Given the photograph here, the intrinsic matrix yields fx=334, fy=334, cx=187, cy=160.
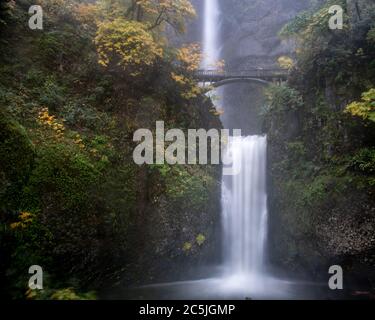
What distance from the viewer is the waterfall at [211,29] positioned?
35.7m

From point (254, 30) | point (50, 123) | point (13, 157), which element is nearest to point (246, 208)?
point (50, 123)

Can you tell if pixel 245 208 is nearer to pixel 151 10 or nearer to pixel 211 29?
pixel 151 10

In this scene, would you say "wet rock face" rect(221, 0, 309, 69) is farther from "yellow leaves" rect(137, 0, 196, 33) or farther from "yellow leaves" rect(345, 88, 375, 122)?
"yellow leaves" rect(345, 88, 375, 122)

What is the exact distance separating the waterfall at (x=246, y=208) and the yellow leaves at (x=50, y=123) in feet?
24.8

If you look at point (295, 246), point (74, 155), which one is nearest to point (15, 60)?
point (74, 155)

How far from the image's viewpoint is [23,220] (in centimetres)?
714

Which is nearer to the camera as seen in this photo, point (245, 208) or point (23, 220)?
point (23, 220)

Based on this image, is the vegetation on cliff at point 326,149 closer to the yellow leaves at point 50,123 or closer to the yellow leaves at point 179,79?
the yellow leaves at point 179,79

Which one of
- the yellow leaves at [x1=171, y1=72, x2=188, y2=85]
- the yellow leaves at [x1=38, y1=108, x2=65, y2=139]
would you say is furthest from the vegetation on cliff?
the yellow leaves at [x1=38, y1=108, x2=65, y2=139]

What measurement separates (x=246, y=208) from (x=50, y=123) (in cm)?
904

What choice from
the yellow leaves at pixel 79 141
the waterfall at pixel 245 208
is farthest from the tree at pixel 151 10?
the yellow leaves at pixel 79 141

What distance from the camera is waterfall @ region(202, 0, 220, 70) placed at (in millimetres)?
35688

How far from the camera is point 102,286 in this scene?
838 cm

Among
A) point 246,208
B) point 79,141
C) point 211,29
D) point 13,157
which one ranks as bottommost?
point 246,208
